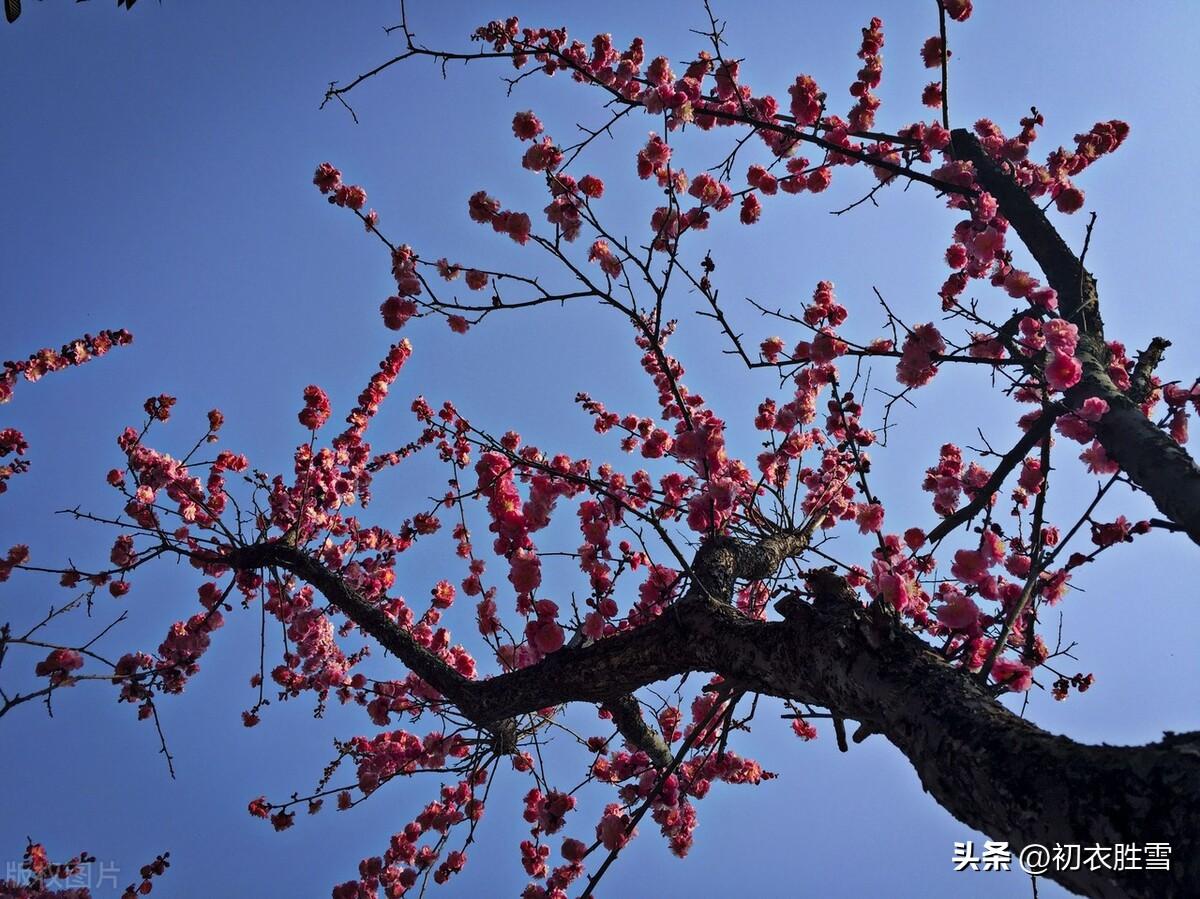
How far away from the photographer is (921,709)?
2.07 metres

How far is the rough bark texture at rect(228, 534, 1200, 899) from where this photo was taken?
4.91 feet

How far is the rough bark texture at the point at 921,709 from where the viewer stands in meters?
1.50

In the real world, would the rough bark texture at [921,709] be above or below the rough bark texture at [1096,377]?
below

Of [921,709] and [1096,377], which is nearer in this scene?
[921,709]

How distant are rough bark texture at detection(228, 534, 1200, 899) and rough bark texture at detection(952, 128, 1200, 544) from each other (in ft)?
7.34

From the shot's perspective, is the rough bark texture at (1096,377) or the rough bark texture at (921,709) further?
the rough bark texture at (1096,377)

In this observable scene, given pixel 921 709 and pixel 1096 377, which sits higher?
pixel 1096 377

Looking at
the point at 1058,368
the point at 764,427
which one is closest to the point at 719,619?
the point at 1058,368

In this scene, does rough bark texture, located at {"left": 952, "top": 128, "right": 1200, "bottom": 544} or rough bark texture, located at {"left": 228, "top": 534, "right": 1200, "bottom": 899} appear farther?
rough bark texture, located at {"left": 952, "top": 128, "right": 1200, "bottom": 544}

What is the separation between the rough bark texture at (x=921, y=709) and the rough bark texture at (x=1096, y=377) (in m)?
2.24

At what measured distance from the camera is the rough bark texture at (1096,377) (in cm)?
351

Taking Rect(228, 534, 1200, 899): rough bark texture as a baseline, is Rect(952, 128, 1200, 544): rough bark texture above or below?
above

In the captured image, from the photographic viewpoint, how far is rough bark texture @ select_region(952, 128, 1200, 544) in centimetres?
351

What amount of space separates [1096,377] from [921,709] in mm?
3338
